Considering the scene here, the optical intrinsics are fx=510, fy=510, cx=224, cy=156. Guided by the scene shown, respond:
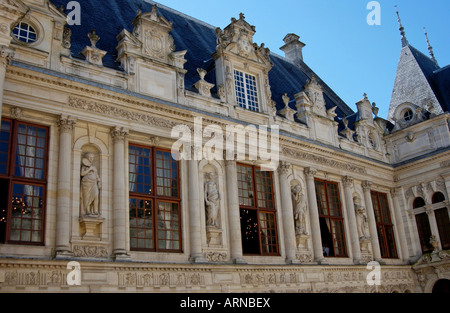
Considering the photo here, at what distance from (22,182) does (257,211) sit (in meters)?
8.38

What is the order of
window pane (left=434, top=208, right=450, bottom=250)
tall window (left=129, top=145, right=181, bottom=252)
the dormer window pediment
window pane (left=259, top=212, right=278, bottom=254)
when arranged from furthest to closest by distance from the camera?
window pane (left=434, top=208, right=450, bottom=250) → the dormer window pediment → window pane (left=259, top=212, right=278, bottom=254) → tall window (left=129, top=145, right=181, bottom=252)

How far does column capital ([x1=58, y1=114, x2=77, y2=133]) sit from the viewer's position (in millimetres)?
14203

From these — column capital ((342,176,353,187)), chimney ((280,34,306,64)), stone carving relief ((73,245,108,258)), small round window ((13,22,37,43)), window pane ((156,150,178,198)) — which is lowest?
stone carving relief ((73,245,108,258))

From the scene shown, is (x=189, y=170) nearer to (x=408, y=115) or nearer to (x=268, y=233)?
(x=268, y=233)

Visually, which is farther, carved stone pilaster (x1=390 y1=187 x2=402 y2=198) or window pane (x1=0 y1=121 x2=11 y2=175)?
carved stone pilaster (x1=390 y1=187 x2=402 y2=198)

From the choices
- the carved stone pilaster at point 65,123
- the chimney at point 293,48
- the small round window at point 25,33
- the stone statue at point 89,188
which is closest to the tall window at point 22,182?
the carved stone pilaster at point 65,123

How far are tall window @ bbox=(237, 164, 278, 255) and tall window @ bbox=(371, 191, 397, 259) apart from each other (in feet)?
23.5

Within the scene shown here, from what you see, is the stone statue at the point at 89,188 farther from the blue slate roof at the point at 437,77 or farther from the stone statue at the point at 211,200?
the blue slate roof at the point at 437,77

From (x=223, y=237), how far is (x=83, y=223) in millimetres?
4952

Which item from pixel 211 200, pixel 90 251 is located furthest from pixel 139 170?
pixel 90 251

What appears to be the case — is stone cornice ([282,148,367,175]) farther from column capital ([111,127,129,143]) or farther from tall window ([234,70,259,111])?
column capital ([111,127,129,143])

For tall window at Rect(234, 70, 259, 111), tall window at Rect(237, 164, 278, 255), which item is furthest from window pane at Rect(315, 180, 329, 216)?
tall window at Rect(234, 70, 259, 111)
